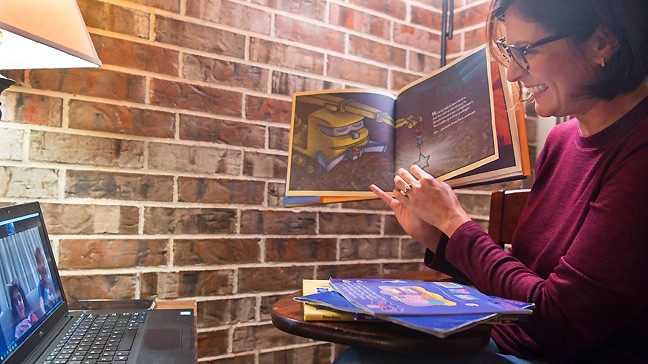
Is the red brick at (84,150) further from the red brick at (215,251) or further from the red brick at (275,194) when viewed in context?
the red brick at (275,194)

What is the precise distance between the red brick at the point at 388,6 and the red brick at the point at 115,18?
72cm

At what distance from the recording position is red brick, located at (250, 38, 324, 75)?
5.05 ft

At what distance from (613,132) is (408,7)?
3.84 ft

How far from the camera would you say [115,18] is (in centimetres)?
133

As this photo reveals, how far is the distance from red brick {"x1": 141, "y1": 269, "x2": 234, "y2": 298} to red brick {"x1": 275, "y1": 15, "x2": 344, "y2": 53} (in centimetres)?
75

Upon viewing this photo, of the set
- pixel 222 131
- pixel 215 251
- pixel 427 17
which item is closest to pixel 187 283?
pixel 215 251

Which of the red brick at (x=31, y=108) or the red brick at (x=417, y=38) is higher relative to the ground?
the red brick at (x=417, y=38)

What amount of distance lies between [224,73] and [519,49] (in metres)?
0.87

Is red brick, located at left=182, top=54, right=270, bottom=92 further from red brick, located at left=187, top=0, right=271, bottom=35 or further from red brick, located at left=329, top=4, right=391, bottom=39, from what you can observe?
red brick, located at left=329, top=4, right=391, bottom=39

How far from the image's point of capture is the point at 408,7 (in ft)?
6.11

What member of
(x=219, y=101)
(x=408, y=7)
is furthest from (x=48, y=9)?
(x=408, y=7)

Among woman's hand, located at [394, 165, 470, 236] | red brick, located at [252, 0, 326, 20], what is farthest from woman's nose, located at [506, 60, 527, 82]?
red brick, located at [252, 0, 326, 20]

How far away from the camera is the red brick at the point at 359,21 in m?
1.70

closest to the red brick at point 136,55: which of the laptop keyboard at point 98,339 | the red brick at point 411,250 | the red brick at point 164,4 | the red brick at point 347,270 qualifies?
the red brick at point 164,4
